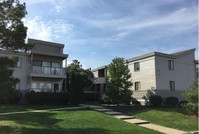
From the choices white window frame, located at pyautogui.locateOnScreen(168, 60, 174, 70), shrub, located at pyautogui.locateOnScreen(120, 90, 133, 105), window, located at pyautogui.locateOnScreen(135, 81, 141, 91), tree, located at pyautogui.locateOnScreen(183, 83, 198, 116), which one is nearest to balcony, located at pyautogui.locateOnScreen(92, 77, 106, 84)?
window, located at pyautogui.locateOnScreen(135, 81, 141, 91)

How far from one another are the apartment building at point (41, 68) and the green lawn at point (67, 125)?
1406cm

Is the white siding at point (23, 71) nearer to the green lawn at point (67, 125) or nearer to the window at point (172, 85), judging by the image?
the green lawn at point (67, 125)

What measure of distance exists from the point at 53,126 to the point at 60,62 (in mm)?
20632

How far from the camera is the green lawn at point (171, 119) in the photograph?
1825 cm

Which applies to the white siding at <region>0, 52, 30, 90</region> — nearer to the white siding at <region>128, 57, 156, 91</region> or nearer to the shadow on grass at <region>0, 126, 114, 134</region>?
the white siding at <region>128, 57, 156, 91</region>

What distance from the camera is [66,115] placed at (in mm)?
19266

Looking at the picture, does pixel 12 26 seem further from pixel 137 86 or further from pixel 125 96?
pixel 137 86

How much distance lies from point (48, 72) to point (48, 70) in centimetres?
28

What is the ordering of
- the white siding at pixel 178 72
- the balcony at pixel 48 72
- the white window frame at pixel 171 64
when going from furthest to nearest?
1. the white window frame at pixel 171 64
2. the balcony at pixel 48 72
3. the white siding at pixel 178 72

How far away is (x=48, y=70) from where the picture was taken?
32.8 meters

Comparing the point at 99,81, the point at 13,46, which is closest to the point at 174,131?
the point at 13,46

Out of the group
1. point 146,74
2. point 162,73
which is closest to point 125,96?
point 146,74

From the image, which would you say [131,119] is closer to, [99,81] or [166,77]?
[166,77]

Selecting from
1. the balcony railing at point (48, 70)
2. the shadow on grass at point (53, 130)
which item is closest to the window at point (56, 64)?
the balcony railing at point (48, 70)
